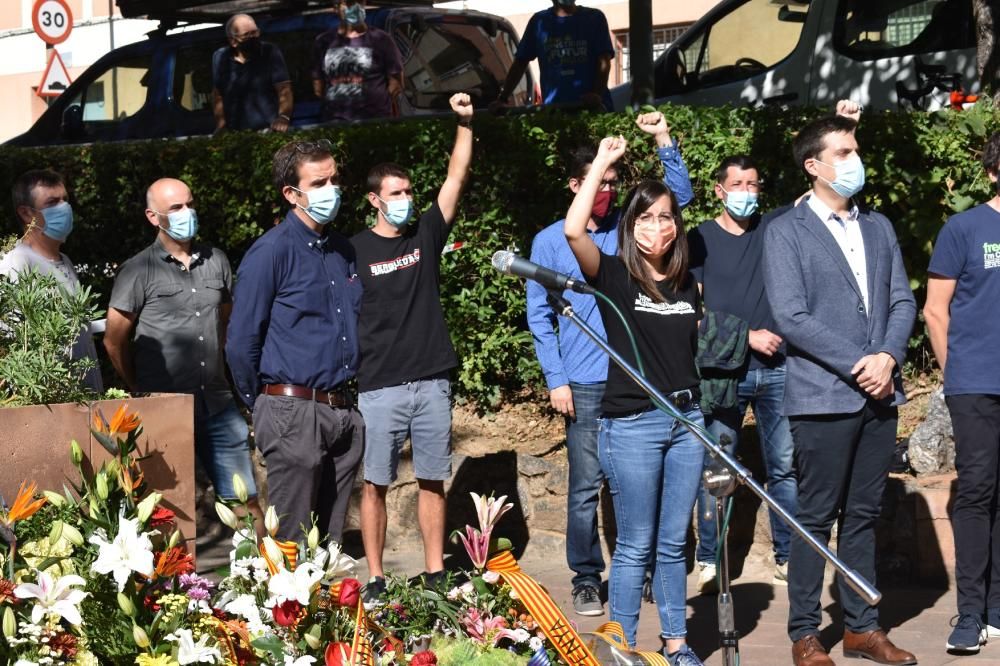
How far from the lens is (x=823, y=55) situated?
1202cm

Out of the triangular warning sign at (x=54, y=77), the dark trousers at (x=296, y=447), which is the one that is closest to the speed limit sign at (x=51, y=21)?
the triangular warning sign at (x=54, y=77)

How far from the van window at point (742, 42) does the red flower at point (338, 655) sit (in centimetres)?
983

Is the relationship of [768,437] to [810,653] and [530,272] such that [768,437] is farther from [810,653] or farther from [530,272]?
[530,272]

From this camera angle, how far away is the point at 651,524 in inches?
225

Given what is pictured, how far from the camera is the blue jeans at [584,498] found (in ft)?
23.8

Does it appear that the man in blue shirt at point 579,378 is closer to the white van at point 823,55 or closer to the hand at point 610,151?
the hand at point 610,151

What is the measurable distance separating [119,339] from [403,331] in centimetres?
127

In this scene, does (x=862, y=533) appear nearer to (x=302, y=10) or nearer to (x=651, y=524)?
(x=651, y=524)

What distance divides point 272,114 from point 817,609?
21.8ft

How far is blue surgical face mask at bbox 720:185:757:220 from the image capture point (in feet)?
23.9

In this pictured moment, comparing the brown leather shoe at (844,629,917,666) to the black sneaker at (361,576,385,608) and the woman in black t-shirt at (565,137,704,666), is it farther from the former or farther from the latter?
the black sneaker at (361,576,385,608)

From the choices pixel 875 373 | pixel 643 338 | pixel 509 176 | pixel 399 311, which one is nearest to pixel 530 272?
pixel 643 338

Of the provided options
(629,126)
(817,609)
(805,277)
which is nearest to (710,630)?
(817,609)

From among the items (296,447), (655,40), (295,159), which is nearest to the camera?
(296,447)
